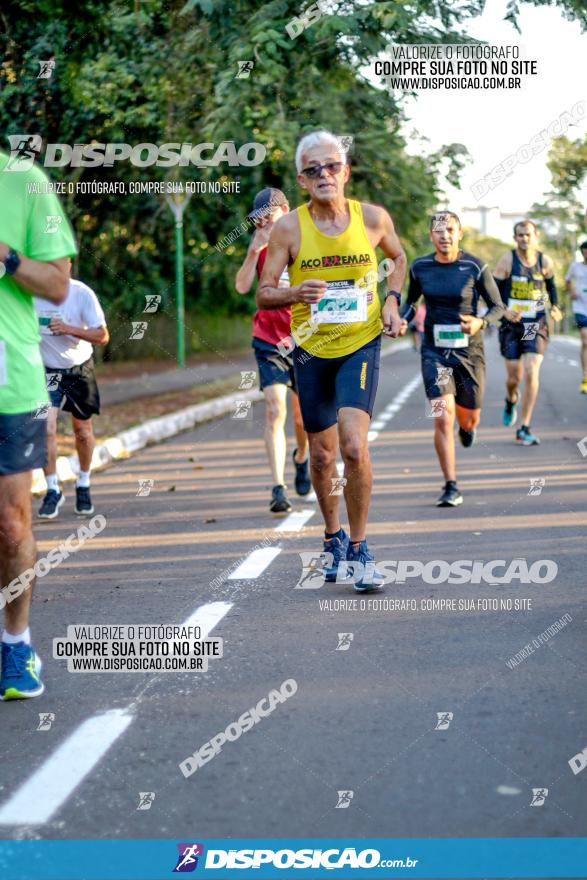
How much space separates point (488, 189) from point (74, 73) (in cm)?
456

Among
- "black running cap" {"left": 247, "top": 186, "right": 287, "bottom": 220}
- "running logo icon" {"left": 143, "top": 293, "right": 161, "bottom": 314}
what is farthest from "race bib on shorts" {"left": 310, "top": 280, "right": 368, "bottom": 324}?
"running logo icon" {"left": 143, "top": 293, "right": 161, "bottom": 314}

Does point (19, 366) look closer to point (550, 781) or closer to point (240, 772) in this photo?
point (240, 772)

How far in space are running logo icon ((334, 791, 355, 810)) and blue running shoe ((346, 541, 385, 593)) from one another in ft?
9.03

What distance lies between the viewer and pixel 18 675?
4.96m

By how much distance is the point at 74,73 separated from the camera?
48.8 feet

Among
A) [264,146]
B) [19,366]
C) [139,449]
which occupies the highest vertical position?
[264,146]

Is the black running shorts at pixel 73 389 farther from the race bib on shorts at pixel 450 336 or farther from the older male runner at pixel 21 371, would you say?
the older male runner at pixel 21 371

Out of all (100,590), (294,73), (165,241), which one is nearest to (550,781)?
(100,590)

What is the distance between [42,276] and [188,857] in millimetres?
2045

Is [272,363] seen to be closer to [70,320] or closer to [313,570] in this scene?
[70,320]

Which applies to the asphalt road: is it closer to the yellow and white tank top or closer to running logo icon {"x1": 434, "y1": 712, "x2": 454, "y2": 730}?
running logo icon {"x1": 434, "y1": 712, "x2": 454, "y2": 730}

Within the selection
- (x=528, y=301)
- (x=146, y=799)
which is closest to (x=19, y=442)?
(x=146, y=799)

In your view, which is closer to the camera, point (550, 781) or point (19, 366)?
point (550, 781)

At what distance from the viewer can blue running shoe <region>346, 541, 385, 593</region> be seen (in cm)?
661
